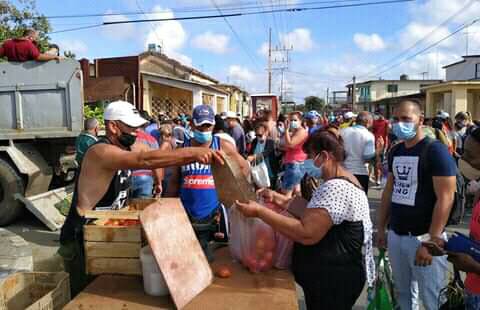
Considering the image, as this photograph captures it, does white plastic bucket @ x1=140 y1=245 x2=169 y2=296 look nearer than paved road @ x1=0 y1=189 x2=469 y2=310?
Yes

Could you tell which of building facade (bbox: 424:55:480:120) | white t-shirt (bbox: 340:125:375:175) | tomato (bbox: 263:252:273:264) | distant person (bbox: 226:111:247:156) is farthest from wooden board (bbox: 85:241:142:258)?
building facade (bbox: 424:55:480:120)

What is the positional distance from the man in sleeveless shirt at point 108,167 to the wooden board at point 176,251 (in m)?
0.35

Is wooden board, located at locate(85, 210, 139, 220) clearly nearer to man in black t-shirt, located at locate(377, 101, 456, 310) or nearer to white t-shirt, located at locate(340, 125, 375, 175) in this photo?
man in black t-shirt, located at locate(377, 101, 456, 310)

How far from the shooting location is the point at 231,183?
246 centimetres

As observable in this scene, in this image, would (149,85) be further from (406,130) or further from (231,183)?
(231,183)

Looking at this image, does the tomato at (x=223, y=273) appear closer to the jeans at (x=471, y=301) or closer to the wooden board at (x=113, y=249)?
the wooden board at (x=113, y=249)

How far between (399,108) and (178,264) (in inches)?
89.9

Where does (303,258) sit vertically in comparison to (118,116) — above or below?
below

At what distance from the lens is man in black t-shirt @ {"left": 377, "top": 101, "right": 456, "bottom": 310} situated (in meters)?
2.95

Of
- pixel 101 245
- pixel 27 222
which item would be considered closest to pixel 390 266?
pixel 101 245

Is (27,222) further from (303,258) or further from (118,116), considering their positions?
(303,258)

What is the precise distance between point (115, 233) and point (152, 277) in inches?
12.3

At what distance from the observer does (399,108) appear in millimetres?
3447

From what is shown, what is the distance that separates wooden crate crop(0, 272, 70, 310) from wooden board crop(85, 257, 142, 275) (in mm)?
195
